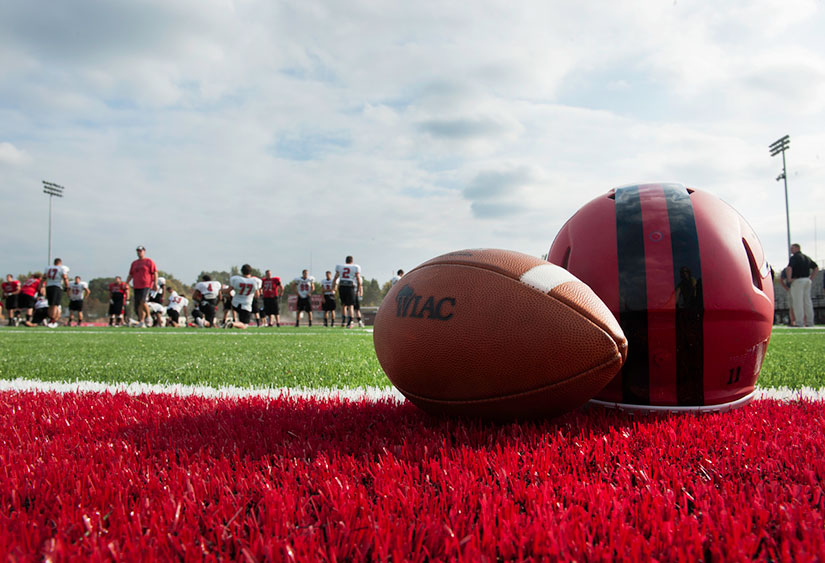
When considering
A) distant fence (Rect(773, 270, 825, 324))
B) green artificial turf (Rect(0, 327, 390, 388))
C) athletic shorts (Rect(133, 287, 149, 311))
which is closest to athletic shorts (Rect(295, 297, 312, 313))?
athletic shorts (Rect(133, 287, 149, 311))

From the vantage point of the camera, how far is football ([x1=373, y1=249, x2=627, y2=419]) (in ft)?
5.75

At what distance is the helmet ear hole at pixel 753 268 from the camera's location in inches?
82.4

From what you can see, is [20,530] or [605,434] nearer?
[20,530]

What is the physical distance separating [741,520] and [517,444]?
0.64 m

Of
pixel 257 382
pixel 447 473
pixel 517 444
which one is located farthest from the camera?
pixel 257 382

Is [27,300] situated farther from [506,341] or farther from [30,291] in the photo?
[506,341]

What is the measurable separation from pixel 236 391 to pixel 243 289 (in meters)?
12.3

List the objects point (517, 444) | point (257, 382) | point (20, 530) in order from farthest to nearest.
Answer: point (257, 382)
point (517, 444)
point (20, 530)

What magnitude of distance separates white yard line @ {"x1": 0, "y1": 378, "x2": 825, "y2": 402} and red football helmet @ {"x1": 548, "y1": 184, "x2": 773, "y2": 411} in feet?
2.30

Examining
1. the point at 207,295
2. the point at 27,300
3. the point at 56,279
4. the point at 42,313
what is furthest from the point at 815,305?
the point at 42,313

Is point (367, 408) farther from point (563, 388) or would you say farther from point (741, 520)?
point (741, 520)

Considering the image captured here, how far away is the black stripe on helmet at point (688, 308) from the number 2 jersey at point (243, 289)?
13683 mm

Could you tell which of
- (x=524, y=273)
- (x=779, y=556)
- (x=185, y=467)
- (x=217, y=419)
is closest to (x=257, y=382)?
(x=217, y=419)

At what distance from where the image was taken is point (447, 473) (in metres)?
1.42
